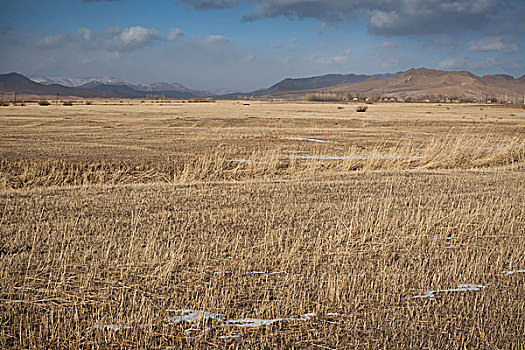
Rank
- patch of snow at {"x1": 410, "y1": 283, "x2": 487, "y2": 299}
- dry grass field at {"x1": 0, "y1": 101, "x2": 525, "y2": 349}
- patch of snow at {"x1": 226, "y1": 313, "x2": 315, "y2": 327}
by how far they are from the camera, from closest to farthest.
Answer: dry grass field at {"x1": 0, "y1": 101, "x2": 525, "y2": 349} < patch of snow at {"x1": 226, "y1": 313, "x2": 315, "y2": 327} < patch of snow at {"x1": 410, "y1": 283, "x2": 487, "y2": 299}

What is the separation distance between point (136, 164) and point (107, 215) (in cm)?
869

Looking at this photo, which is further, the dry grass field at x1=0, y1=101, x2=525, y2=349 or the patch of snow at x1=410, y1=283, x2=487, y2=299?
the patch of snow at x1=410, y1=283, x2=487, y2=299

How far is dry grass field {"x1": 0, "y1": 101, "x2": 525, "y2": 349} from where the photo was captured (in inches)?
226

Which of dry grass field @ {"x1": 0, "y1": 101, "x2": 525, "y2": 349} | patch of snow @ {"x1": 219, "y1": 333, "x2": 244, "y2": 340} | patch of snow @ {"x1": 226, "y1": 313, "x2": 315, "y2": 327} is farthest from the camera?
patch of snow @ {"x1": 226, "y1": 313, "x2": 315, "y2": 327}

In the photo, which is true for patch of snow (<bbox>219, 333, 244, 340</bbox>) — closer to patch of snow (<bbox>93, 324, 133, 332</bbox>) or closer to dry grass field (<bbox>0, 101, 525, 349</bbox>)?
dry grass field (<bbox>0, 101, 525, 349</bbox>)

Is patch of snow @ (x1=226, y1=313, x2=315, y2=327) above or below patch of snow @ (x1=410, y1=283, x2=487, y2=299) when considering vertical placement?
below

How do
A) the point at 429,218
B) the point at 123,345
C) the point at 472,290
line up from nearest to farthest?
the point at 123,345 < the point at 472,290 < the point at 429,218

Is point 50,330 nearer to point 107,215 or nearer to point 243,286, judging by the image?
point 243,286

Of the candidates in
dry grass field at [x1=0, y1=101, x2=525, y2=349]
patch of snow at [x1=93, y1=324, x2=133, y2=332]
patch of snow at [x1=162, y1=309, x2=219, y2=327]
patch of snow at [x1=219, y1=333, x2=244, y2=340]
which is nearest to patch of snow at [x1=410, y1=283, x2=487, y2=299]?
dry grass field at [x1=0, y1=101, x2=525, y2=349]

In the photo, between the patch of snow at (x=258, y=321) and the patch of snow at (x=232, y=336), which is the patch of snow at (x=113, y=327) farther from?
the patch of snow at (x=258, y=321)

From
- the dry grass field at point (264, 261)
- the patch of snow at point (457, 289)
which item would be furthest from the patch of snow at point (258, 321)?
the patch of snow at point (457, 289)

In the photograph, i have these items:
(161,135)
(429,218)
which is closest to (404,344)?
(429,218)

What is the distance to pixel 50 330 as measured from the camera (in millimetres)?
5605

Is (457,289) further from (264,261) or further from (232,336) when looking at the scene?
(232,336)
